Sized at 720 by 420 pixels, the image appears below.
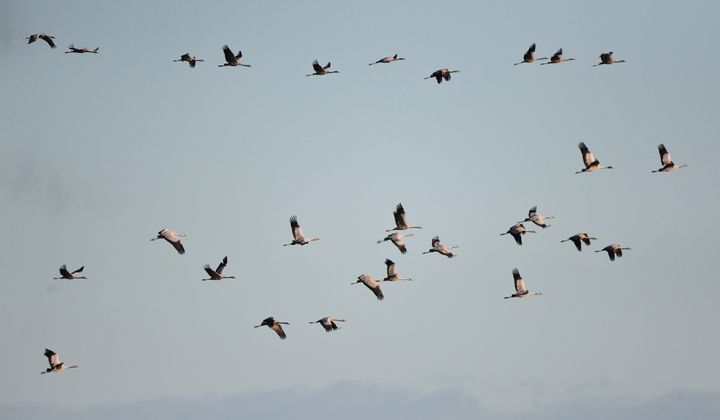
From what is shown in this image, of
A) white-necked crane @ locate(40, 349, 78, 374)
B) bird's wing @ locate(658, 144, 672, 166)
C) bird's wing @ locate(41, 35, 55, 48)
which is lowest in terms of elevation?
white-necked crane @ locate(40, 349, 78, 374)

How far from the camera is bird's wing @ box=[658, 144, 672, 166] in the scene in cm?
7638

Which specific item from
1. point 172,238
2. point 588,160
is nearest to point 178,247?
point 172,238

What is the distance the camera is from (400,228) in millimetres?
75750

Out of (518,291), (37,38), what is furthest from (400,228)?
(37,38)

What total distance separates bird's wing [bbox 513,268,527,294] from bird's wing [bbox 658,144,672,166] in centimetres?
1011

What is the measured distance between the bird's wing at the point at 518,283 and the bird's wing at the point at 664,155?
33.2 ft

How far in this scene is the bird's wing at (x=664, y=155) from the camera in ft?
251

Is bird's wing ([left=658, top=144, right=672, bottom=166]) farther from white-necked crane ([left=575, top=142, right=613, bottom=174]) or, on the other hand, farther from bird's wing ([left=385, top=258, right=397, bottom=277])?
bird's wing ([left=385, top=258, right=397, bottom=277])

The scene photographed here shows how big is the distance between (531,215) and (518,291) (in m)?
5.31

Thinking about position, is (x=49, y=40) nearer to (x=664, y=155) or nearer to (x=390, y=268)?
(x=390, y=268)

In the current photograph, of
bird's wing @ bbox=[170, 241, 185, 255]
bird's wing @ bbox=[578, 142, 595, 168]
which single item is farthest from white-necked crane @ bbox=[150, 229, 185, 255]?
bird's wing @ bbox=[578, 142, 595, 168]

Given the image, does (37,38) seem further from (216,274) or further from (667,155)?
(667,155)

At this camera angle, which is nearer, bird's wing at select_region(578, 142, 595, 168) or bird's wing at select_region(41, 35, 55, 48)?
bird's wing at select_region(41, 35, 55, 48)

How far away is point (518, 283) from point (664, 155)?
10747 millimetres
